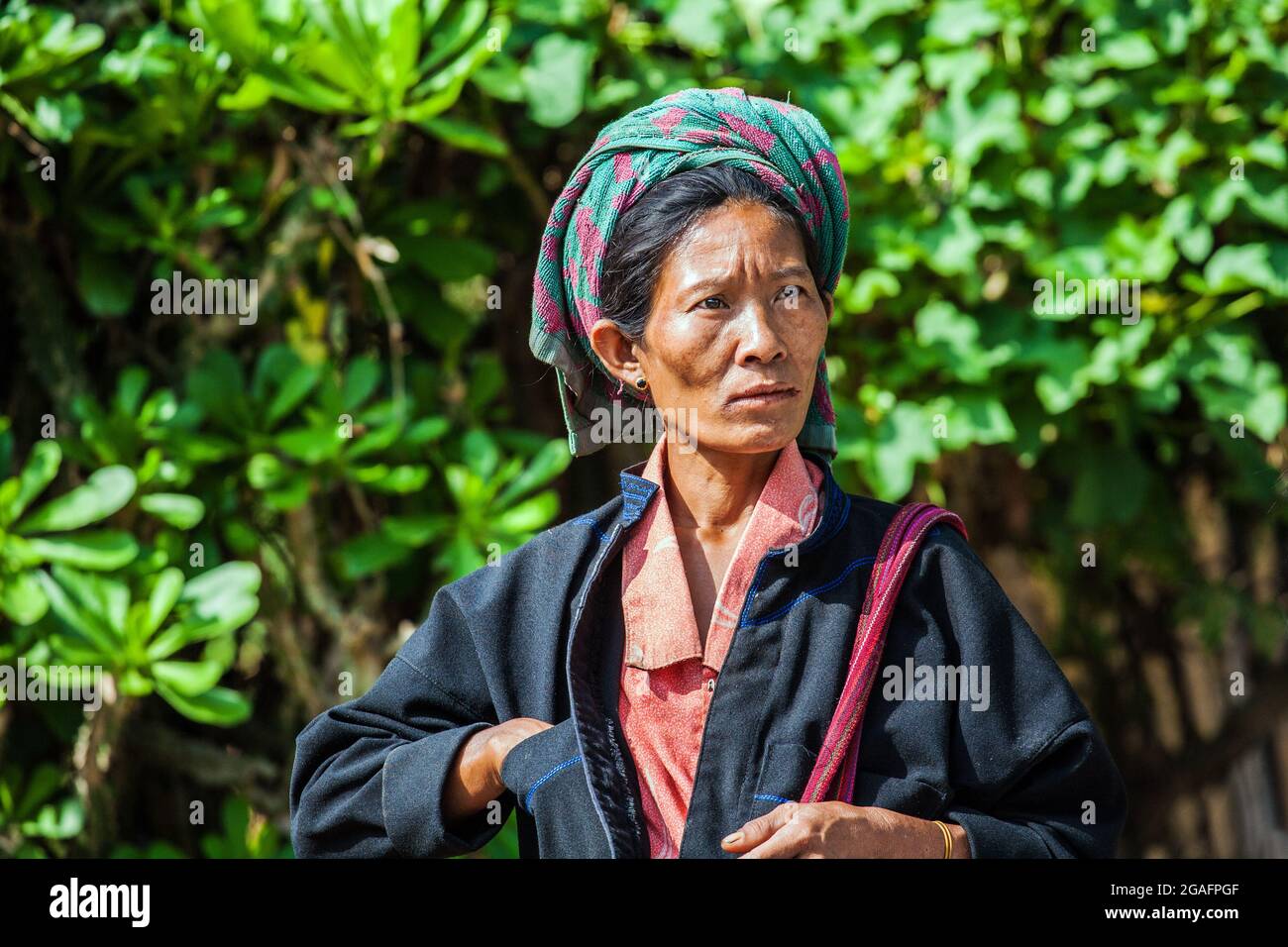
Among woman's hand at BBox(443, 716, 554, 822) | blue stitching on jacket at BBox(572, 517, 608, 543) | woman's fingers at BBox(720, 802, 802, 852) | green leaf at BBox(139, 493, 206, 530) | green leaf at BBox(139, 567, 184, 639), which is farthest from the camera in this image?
green leaf at BBox(139, 493, 206, 530)

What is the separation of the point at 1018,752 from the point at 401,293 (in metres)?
1.80

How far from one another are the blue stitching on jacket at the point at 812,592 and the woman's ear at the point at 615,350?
0.25m

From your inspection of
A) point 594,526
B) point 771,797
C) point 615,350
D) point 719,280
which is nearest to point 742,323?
point 719,280

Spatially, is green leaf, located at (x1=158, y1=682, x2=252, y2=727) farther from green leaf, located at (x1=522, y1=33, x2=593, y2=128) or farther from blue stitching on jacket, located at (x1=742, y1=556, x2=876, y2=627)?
blue stitching on jacket, located at (x1=742, y1=556, x2=876, y2=627)

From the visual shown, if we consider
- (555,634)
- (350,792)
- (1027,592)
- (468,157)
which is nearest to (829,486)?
(555,634)

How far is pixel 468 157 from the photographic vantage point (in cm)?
289

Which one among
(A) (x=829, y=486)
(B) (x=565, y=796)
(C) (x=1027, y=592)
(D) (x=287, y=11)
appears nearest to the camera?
(B) (x=565, y=796)

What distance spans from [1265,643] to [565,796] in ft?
7.68

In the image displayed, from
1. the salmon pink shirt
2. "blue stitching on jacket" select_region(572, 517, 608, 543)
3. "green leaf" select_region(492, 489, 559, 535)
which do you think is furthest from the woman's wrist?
"green leaf" select_region(492, 489, 559, 535)

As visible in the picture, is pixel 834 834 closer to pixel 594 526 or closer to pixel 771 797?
pixel 771 797

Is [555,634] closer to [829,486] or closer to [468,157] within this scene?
[829,486]

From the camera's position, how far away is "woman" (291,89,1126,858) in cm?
118

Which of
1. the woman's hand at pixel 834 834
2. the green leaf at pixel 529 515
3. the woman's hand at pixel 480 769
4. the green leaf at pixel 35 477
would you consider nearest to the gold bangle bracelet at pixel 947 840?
the woman's hand at pixel 834 834

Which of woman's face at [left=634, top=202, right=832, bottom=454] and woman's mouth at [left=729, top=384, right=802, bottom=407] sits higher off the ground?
woman's face at [left=634, top=202, right=832, bottom=454]
